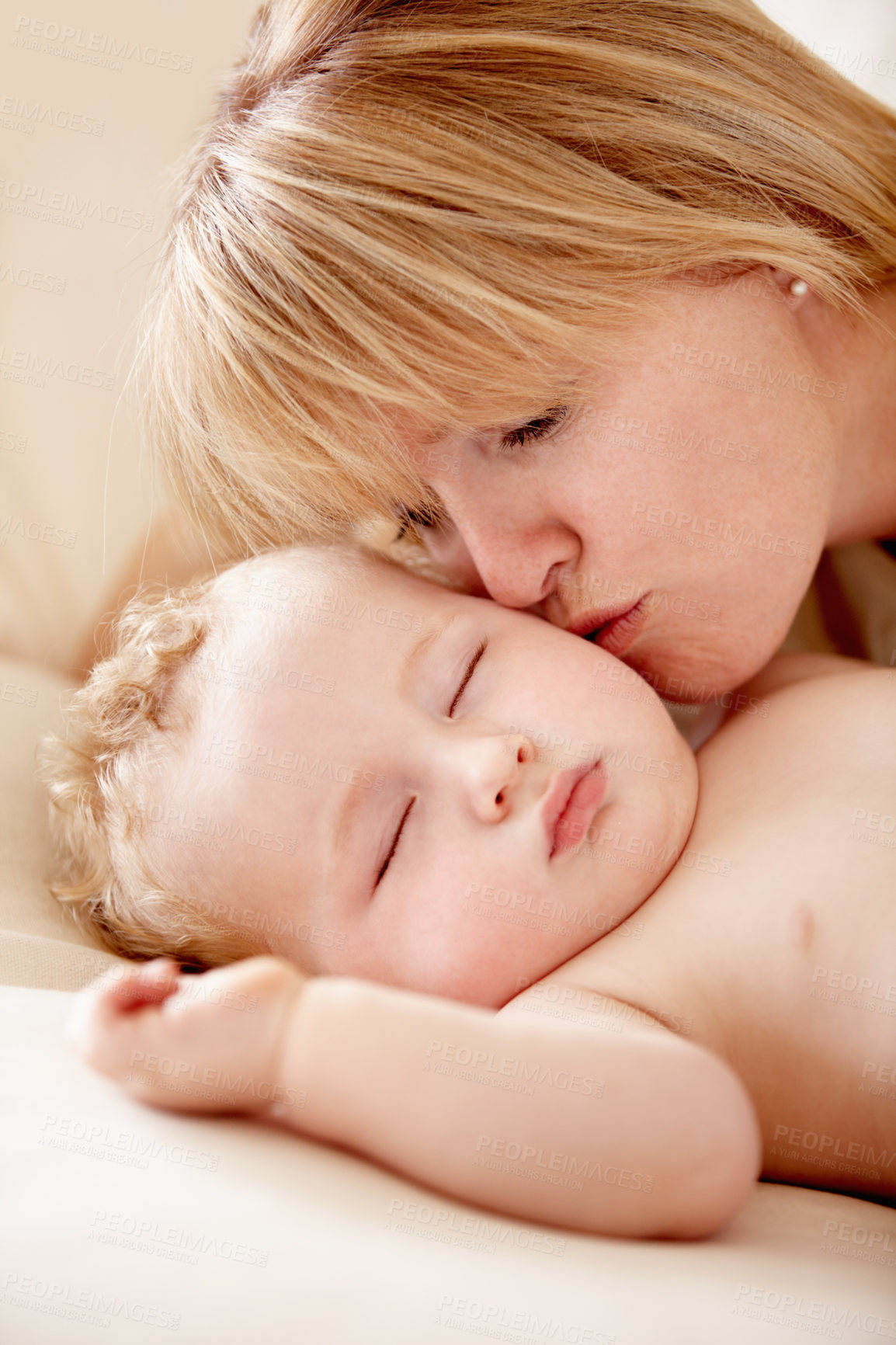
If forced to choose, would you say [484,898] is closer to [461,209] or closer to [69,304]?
[461,209]

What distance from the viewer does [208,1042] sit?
741 mm

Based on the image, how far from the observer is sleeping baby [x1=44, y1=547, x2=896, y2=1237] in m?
0.72

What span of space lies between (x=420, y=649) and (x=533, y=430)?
263mm

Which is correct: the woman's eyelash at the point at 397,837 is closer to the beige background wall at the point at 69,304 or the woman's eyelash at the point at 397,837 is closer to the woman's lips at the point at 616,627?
the woman's lips at the point at 616,627

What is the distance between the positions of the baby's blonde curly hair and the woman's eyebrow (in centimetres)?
23

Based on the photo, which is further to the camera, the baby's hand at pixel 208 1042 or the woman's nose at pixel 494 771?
the woman's nose at pixel 494 771

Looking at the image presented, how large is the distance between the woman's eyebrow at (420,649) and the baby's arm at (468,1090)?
362 millimetres

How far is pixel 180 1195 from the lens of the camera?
68 cm

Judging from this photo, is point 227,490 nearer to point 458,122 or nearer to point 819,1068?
point 458,122

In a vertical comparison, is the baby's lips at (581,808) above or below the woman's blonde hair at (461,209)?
below

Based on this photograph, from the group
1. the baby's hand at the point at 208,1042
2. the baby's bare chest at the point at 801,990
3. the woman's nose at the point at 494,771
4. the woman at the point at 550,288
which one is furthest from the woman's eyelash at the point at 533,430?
the baby's hand at the point at 208,1042

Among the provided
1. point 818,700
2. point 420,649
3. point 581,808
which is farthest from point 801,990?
point 420,649

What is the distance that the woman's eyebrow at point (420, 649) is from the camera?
41.4 inches

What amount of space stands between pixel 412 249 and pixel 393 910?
2.16 ft
